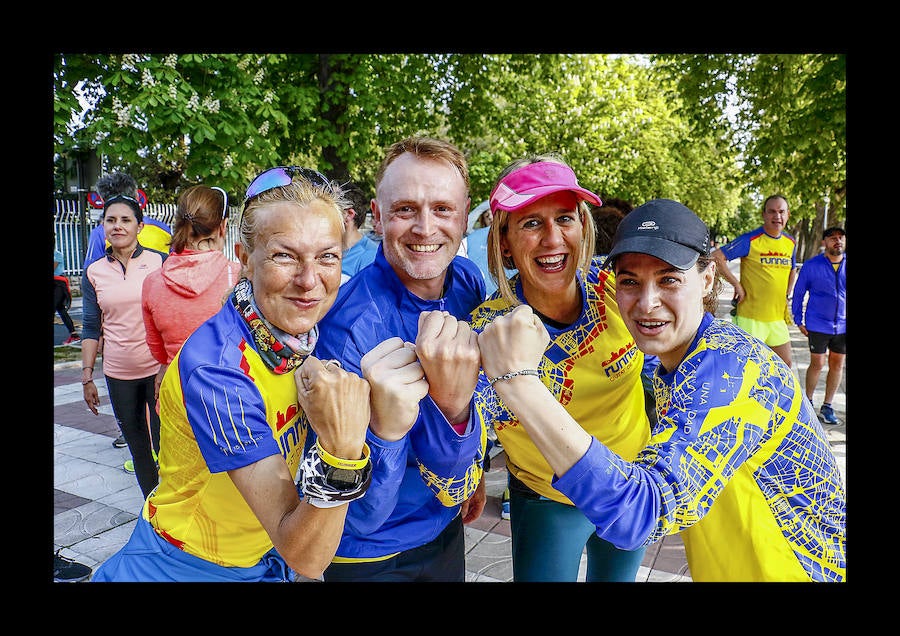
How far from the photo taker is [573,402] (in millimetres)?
2400

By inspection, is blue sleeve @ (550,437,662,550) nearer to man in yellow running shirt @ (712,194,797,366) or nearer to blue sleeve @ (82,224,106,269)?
blue sleeve @ (82,224,106,269)

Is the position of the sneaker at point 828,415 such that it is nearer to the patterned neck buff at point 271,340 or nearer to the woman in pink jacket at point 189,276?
the woman in pink jacket at point 189,276

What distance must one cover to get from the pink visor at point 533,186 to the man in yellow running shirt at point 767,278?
17.1ft

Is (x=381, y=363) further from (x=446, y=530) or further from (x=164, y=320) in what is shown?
(x=164, y=320)

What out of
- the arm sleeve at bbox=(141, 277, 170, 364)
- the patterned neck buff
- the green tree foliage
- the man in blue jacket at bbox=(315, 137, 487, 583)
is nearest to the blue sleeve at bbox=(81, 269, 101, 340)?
the arm sleeve at bbox=(141, 277, 170, 364)

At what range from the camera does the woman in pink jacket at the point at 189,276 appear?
3.43 metres

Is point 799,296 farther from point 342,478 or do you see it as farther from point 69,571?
point 69,571

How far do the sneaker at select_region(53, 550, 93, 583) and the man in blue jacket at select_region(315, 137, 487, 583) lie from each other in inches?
94.5

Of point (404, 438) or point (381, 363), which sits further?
point (404, 438)

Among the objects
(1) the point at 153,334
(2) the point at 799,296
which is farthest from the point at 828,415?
(1) the point at 153,334

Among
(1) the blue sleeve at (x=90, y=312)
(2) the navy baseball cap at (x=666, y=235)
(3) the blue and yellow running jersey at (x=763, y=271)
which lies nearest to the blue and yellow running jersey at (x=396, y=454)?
(2) the navy baseball cap at (x=666, y=235)

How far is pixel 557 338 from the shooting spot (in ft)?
7.87
